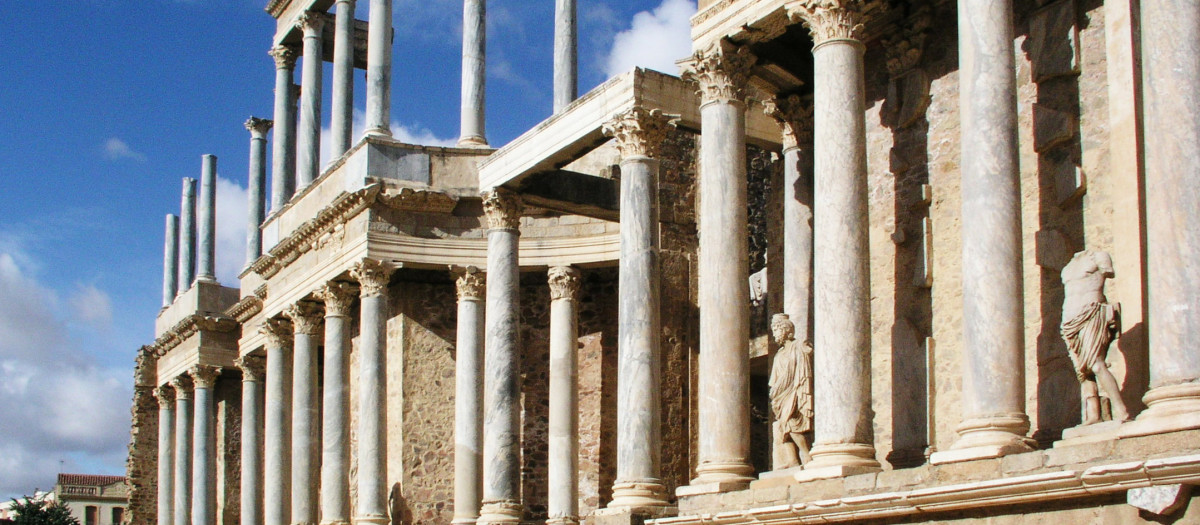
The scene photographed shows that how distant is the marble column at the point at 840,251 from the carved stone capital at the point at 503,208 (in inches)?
295

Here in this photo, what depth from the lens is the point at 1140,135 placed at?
15.1 metres

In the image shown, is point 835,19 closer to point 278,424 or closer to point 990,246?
point 990,246

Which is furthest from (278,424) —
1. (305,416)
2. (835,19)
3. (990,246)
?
(990,246)

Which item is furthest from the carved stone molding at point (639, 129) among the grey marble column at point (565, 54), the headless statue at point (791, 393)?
the grey marble column at point (565, 54)

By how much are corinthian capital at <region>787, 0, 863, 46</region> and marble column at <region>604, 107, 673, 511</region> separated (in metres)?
4.19

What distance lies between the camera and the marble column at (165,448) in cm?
3825

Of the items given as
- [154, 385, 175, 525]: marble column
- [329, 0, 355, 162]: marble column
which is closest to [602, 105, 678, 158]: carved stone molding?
[329, 0, 355, 162]: marble column

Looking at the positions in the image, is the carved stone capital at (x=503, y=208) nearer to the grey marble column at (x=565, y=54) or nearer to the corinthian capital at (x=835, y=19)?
the grey marble column at (x=565, y=54)

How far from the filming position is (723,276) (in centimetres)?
1828

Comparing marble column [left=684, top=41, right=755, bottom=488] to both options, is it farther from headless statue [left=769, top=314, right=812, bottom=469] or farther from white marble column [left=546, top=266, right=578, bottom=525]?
white marble column [left=546, top=266, right=578, bottom=525]

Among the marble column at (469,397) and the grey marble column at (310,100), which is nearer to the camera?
the marble column at (469,397)

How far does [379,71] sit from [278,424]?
7151mm

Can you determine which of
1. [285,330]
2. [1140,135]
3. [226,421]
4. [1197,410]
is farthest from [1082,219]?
[226,421]

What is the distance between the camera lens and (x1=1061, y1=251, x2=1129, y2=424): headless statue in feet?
46.4
